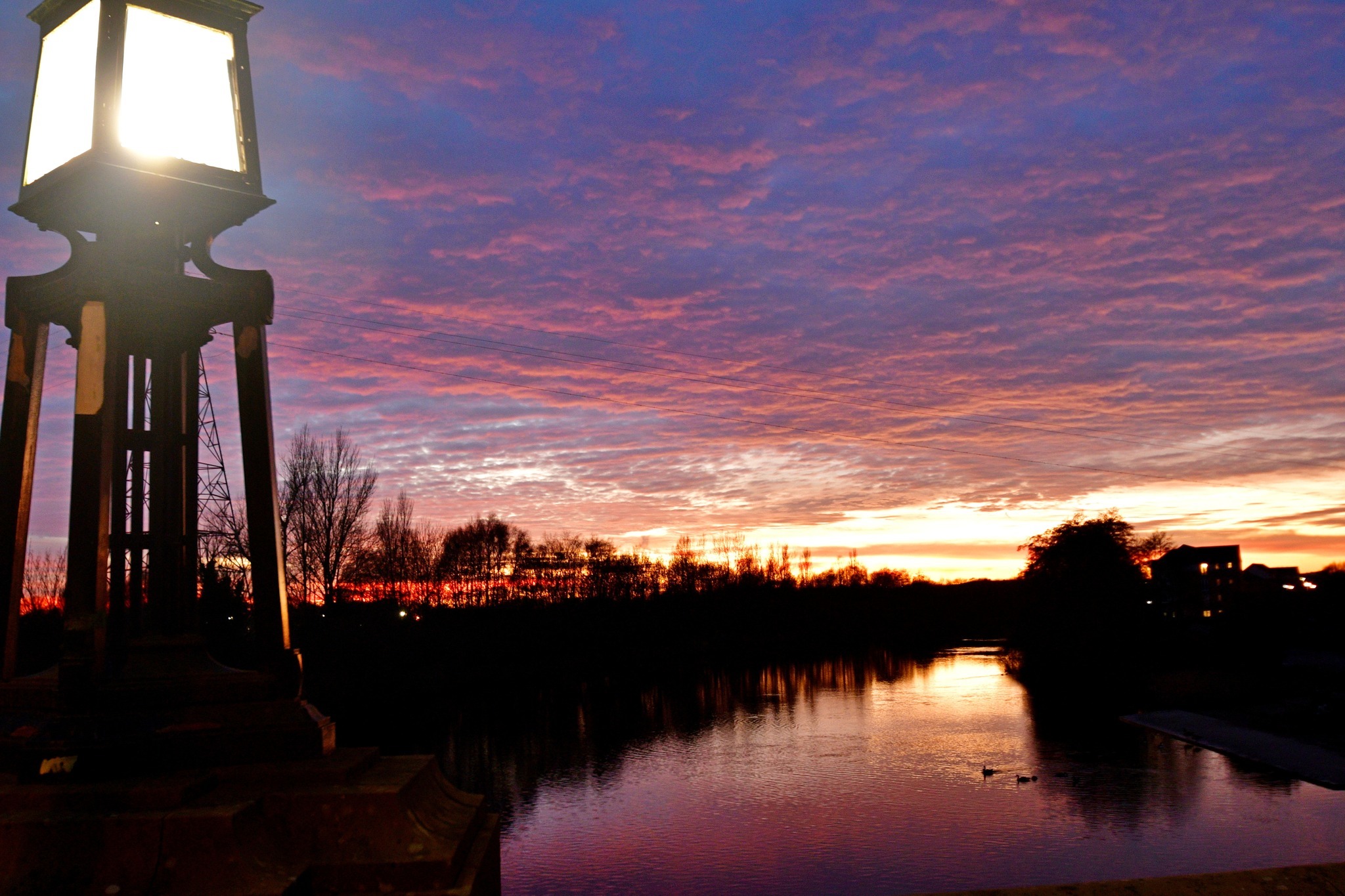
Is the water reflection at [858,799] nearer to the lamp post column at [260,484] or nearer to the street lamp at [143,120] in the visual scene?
the lamp post column at [260,484]

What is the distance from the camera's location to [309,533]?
50.4 meters

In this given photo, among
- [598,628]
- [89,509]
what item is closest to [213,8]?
[89,509]

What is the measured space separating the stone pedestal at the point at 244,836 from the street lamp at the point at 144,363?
34 centimetres

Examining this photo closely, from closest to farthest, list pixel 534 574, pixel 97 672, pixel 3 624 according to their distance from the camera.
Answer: pixel 97 672
pixel 3 624
pixel 534 574

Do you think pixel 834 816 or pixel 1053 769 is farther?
pixel 1053 769

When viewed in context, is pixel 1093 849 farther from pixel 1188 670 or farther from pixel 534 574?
pixel 534 574

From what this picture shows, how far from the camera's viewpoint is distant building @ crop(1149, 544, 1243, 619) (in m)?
96.6

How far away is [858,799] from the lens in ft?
96.6

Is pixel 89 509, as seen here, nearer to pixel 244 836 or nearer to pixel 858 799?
pixel 244 836

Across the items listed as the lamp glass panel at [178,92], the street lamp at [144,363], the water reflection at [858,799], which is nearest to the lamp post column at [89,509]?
the street lamp at [144,363]

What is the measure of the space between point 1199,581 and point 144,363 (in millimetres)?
112137

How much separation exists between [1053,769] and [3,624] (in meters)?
34.3

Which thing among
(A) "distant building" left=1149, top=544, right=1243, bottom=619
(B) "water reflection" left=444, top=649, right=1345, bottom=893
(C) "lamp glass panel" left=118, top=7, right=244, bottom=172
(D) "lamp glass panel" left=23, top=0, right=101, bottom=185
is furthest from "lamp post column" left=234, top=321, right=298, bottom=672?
(A) "distant building" left=1149, top=544, right=1243, bottom=619

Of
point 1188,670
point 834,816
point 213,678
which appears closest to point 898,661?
point 1188,670
